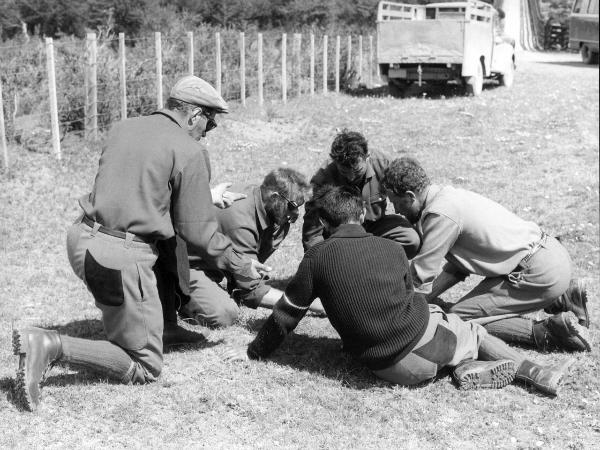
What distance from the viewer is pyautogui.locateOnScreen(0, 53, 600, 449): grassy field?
162 inches

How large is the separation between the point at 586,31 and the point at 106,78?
19.3 m

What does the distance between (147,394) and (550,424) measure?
2.18 meters

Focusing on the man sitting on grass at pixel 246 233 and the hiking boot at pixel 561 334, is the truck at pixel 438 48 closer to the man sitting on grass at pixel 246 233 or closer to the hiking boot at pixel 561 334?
the man sitting on grass at pixel 246 233

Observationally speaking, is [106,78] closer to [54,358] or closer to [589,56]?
[54,358]

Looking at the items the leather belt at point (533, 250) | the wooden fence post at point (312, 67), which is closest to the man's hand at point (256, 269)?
the leather belt at point (533, 250)

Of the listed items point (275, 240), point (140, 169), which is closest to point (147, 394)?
point (140, 169)

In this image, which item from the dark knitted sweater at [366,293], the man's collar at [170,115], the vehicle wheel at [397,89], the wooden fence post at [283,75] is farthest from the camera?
the vehicle wheel at [397,89]

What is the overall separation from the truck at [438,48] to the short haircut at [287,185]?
11.8m

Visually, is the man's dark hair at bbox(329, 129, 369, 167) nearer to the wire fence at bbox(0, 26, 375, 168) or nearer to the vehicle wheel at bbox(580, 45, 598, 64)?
the wire fence at bbox(0, 26, 375, 168)

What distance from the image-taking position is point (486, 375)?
15.1ft

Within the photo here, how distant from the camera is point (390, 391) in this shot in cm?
458

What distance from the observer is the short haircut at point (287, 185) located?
544 centimetres

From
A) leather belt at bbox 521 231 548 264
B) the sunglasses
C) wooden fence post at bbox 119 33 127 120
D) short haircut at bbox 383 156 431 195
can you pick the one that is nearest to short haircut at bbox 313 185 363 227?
short haircut at bbox 383 156 431 195

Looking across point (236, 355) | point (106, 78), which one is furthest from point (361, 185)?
point (106, 78)
